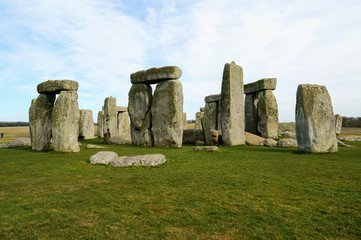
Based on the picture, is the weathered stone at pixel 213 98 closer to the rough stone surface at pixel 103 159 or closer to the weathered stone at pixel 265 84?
the weathered stone at pixel 265 84

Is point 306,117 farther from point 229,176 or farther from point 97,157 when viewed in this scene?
point 97,157

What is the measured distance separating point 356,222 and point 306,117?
596 cm

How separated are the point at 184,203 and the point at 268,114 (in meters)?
13.9

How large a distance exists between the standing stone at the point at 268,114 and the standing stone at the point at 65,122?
1159 cm

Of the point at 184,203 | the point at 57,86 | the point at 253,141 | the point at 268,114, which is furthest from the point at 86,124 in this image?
the point at 184,203

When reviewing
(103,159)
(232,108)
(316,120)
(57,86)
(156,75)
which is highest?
(156,75)

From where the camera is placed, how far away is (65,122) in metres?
9.12

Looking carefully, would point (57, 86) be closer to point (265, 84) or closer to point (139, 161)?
point (139, 161)

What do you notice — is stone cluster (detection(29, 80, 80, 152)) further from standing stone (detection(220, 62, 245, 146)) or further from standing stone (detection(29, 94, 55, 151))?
standing stone (detection(220, 62, 245, 146))

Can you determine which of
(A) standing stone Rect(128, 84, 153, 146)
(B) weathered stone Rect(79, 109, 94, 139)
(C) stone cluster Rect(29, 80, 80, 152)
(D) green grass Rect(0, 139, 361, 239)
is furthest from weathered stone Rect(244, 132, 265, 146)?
(B) weathered stone Rect(79, 109, 94, 139)

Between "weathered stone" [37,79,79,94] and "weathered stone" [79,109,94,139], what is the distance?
34.6ft

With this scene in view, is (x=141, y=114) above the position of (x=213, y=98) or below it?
below

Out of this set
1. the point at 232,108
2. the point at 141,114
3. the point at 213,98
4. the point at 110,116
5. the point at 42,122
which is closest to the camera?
the point at 42,122

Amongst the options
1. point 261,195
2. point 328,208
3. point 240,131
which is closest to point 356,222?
point 328,208
